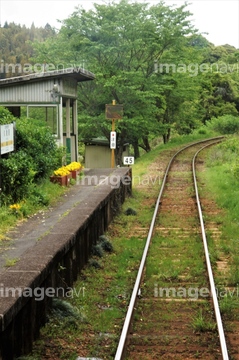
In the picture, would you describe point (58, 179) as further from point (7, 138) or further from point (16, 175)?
point (7, 138)

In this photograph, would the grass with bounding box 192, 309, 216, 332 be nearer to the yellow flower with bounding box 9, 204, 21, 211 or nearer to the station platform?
the station platform

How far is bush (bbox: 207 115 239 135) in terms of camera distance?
4462 cm

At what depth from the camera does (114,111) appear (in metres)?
19.5

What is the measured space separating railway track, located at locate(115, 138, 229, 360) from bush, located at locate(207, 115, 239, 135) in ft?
105

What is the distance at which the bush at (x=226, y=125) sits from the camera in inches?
1757

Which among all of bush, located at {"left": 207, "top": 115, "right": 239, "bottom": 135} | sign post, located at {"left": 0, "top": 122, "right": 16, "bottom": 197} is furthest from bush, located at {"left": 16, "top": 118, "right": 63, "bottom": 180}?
bush, located at {"left": 207, "top": 115, "right": 239, "bottom": 135}

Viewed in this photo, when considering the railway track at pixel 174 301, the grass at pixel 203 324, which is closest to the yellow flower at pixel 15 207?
the railway track at pixel 174 301

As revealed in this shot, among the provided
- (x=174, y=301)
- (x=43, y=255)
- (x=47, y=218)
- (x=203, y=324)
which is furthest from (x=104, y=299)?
(x=47, y=218)

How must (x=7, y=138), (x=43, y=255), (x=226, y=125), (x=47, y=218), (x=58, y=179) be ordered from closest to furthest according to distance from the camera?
1. (x=43, y=255)
2. (x=7, y=138)
3. (x=47, y=218)
4. (x=58, y=179)
5. (x=226, y=125)

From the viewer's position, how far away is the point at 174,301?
26.0 feet

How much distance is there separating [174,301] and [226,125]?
3874 centimetres

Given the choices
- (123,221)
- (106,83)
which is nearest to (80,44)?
(106,83)

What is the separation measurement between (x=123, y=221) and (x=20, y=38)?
344ft

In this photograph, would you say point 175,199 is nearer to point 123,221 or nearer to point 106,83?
point 123,221
